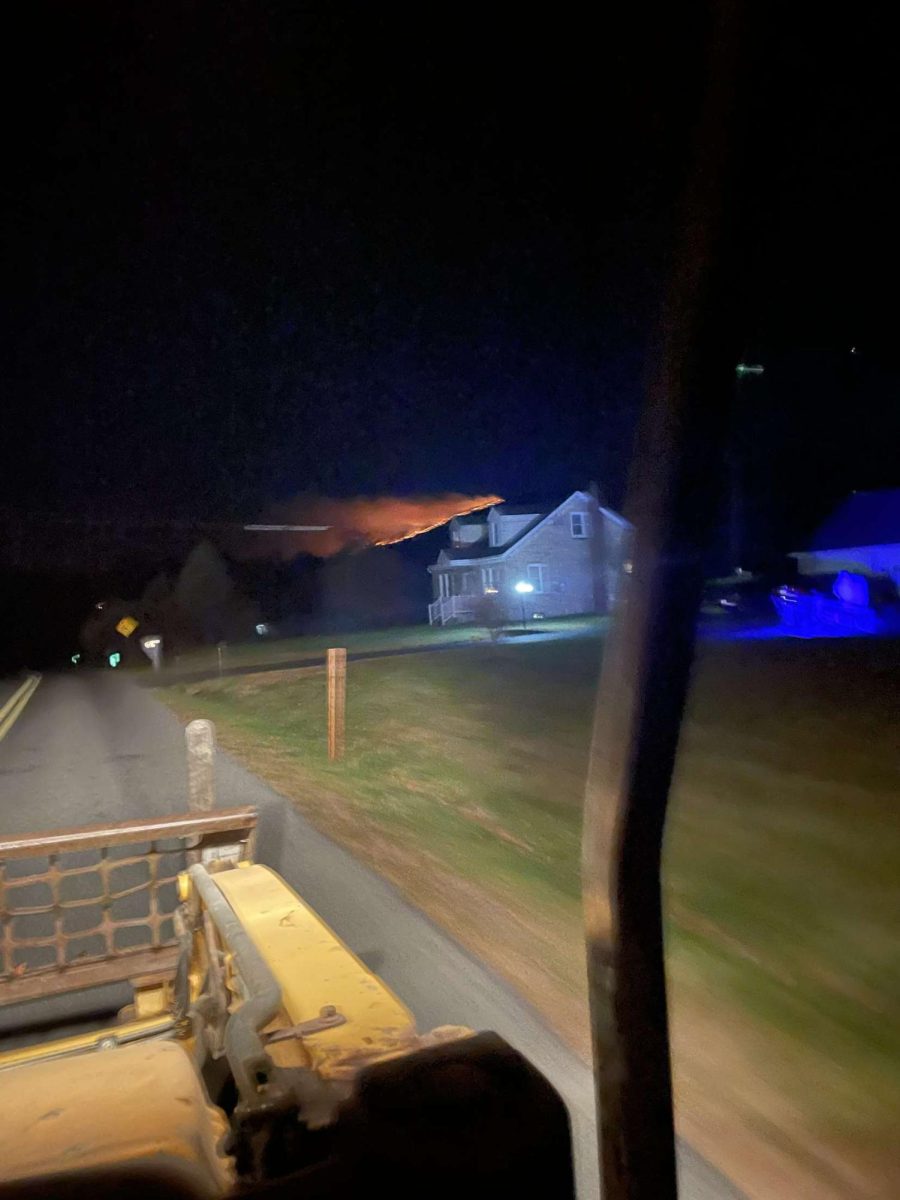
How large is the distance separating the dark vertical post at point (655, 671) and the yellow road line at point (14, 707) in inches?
800

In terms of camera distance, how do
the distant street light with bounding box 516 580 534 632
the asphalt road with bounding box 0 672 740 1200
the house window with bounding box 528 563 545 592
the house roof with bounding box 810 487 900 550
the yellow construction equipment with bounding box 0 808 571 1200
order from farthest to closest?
1. the house window with bounding box 528 563 545 592
2. the distant street light with bounding box 516 580 534 632
3. the house roof with bounding box 810 487 900 550
4. the asphalt road with bounding box 0 672 740 1200
5. the yellow construction equipment with bounding box 0 808 571 1200

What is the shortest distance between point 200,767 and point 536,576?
4214 centimetres

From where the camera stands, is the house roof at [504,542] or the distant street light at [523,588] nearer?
the distant street light at [523,588]

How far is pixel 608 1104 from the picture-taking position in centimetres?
166

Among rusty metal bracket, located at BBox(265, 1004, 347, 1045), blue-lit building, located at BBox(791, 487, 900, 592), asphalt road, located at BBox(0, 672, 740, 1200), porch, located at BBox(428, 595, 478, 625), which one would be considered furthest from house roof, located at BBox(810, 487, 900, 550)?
rusty metal bracket, located at BBox(265, 1004, 347, 1045)

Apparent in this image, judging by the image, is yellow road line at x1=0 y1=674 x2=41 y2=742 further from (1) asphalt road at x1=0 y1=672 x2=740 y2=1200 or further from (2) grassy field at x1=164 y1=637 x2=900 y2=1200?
(2) grassy field at x1=164 y1=637 x2=900 y2=1200

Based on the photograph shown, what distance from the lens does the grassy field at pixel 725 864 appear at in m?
4.14

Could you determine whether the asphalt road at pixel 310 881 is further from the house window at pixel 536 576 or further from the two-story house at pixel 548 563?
the house window at pixel 536 576

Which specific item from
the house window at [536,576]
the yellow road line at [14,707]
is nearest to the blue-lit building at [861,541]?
the house window at [536,576]

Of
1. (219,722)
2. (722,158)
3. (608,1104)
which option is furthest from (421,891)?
(219,722)

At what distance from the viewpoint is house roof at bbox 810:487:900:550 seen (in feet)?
125

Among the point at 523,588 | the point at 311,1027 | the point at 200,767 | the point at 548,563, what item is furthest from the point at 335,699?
the point at 548,563

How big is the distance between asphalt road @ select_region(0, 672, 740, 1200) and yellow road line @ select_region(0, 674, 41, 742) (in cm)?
256

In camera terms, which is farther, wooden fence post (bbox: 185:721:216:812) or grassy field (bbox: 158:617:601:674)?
grassy field (bbox: 158:617:601:674)
